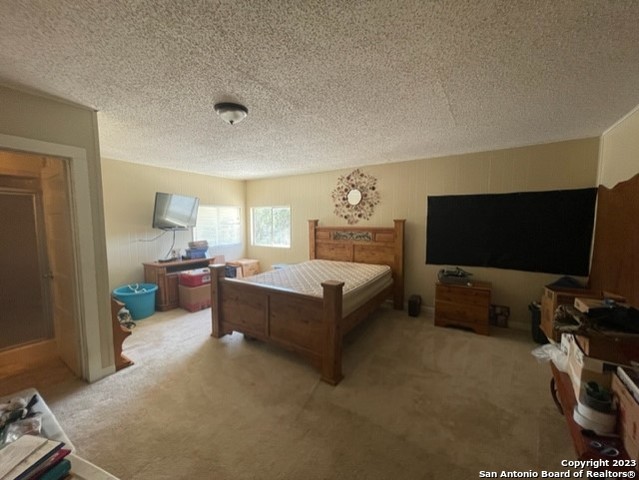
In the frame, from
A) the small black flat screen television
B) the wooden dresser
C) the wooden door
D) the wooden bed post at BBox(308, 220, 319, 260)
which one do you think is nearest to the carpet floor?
the wooden dresser

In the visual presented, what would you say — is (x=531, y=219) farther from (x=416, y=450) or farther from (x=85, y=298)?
(x=85, y=298)

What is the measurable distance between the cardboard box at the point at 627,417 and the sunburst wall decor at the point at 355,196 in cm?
349

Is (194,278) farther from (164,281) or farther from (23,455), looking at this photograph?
(23,455)

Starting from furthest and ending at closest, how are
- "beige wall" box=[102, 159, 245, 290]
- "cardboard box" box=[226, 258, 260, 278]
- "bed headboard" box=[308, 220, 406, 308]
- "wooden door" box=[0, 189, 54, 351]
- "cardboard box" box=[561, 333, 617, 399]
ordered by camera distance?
"cardboard box" box=[226, 258, 260, 278]
"bed headboard" box=[308, 220, 406, 308]
"beige wall" box=[102, 159, 245, 290]
"wooden door" box=[0, 189, 54, 351]
"cardboard box" box=[561, 333, 617, 399]

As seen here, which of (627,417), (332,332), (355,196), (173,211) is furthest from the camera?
(355,196)

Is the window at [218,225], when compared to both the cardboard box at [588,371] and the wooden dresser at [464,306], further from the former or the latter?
the cardboard box at [588,371]

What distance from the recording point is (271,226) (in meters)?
5.89

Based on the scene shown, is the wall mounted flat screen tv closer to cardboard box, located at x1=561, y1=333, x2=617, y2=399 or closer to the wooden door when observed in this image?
cardboard box, located at x1=561, y1=333, x2=617, y2=399

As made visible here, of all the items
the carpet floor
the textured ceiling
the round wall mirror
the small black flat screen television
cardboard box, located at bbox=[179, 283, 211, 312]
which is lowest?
the carpet floor

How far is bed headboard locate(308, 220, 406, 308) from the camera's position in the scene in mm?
4074

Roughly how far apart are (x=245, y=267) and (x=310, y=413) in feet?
13.1

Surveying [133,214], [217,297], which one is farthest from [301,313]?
[133,214]

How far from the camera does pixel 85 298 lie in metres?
2.23

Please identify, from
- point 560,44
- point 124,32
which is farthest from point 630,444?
point 124,32
